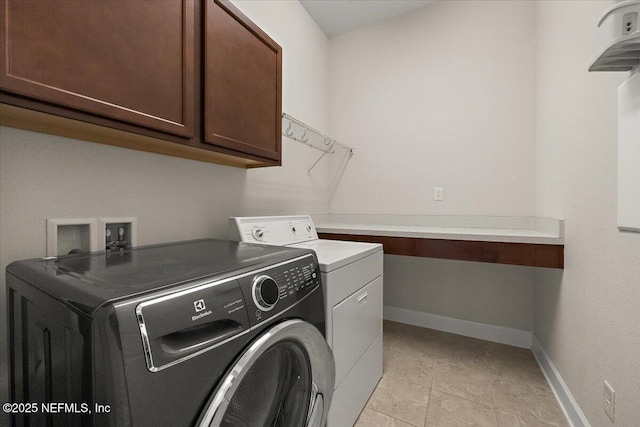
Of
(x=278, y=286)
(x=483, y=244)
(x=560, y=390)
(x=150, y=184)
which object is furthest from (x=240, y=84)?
(x=560, y=390)

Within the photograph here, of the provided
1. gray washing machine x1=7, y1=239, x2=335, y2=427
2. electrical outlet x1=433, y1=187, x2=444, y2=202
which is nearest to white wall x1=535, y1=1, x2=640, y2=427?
electrical outlet x1=433, y1=187, x2=444, y2=202

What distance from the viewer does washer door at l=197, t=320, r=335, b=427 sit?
2.61ft

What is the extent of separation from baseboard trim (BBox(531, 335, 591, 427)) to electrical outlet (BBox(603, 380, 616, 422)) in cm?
23

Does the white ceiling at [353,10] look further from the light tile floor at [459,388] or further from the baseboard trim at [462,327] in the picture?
the light tile floor at [459,388]

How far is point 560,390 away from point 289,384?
1.48 m

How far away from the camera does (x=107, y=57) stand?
Answer: 77 cm

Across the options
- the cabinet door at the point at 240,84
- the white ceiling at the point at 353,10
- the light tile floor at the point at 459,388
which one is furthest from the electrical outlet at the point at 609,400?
the white ceiling at the point at 353,10

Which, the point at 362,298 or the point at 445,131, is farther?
the point at 445,131

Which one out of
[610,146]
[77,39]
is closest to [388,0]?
[610,146]

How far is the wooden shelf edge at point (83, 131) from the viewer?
2.42ft

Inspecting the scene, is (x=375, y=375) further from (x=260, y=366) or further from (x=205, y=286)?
(x=205, y=286)

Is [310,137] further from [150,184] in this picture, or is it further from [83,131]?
[83,131]

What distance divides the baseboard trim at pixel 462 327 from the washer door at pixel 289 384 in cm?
163

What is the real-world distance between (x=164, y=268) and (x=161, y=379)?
342 millimetres
